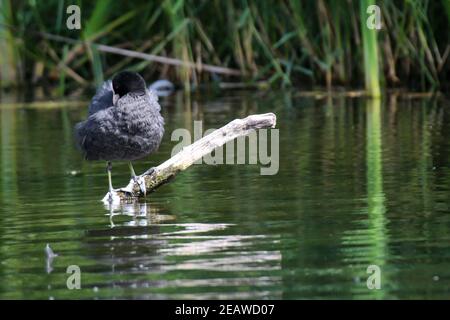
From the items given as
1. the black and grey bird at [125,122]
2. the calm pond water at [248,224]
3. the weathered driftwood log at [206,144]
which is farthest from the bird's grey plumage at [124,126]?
the calm pond water at [248,224]

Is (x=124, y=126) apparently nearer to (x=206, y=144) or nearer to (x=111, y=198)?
(x=111, y=198)

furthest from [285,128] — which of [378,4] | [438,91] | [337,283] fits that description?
[337,283]

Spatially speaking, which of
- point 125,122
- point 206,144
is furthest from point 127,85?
point 206,144

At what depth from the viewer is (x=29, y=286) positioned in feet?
16.9

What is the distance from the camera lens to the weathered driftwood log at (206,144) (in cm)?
710

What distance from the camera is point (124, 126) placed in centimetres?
755

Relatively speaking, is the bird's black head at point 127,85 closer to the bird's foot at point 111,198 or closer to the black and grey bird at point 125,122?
the black and grey bird at point 125,122

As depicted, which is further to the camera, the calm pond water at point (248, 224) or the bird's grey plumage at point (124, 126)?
the bird's grey plumage at point (124, 126)

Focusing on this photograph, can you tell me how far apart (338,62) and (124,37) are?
3677 millimetres

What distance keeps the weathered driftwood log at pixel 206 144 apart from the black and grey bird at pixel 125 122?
5.8 inches

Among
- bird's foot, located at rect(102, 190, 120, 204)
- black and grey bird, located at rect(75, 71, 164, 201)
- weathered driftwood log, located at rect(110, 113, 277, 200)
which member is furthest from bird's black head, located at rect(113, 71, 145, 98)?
bird's foot, located at rect(102, 190, 120, 204)

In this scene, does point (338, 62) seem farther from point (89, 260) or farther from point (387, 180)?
point (89, 260)

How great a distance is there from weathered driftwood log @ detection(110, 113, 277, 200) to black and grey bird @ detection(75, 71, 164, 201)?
5.8 inches

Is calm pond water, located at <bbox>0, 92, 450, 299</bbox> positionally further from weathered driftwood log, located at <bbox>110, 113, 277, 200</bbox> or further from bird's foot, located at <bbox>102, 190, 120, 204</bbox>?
weathered driftwood log, located at <bbox>110, 113, 277, 200</bbox>
